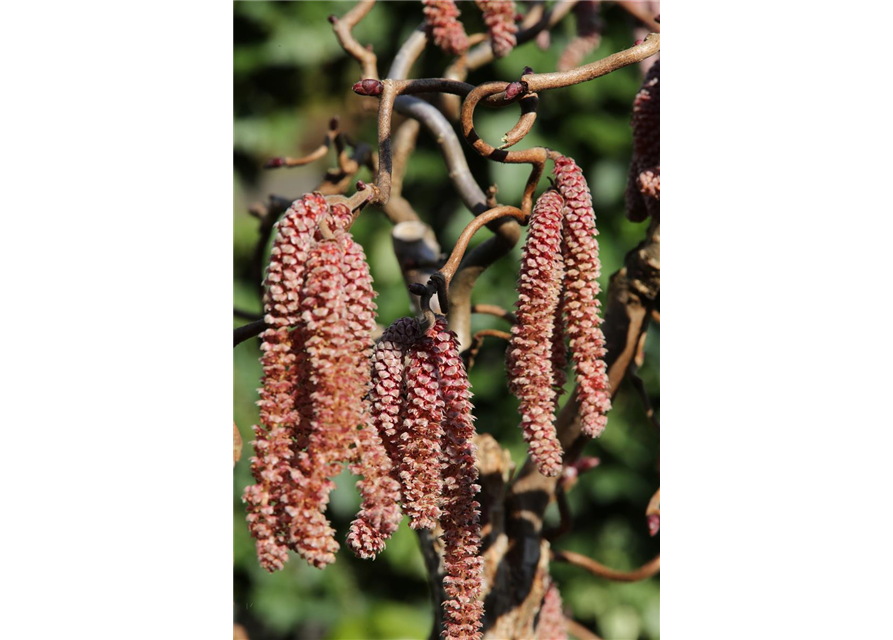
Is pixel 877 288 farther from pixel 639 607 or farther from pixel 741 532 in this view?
pixel 639 607

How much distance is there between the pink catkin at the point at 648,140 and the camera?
885mm

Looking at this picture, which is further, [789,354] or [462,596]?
[789,354]

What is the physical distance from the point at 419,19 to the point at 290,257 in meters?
1.76

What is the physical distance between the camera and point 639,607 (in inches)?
85.8

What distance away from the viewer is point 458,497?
674mm

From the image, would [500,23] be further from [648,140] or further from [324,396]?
[324,396]

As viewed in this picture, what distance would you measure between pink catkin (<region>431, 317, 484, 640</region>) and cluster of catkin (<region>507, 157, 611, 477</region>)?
0.06 metres

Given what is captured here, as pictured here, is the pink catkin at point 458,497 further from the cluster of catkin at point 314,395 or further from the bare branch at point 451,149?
the bare branch at point 451,149

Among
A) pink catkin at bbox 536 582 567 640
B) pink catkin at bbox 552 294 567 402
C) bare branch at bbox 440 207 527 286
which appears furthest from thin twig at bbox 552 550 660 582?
bare branch at bbox 440 207 527 286

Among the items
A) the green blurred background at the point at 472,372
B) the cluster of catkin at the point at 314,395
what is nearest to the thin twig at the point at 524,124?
the cluster of catkin at the point at 314,395

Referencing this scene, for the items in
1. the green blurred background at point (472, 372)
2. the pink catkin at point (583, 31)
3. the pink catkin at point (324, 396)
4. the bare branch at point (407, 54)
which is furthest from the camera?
the green blurred background at point (472, 372)

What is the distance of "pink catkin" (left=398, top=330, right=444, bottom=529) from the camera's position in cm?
62
